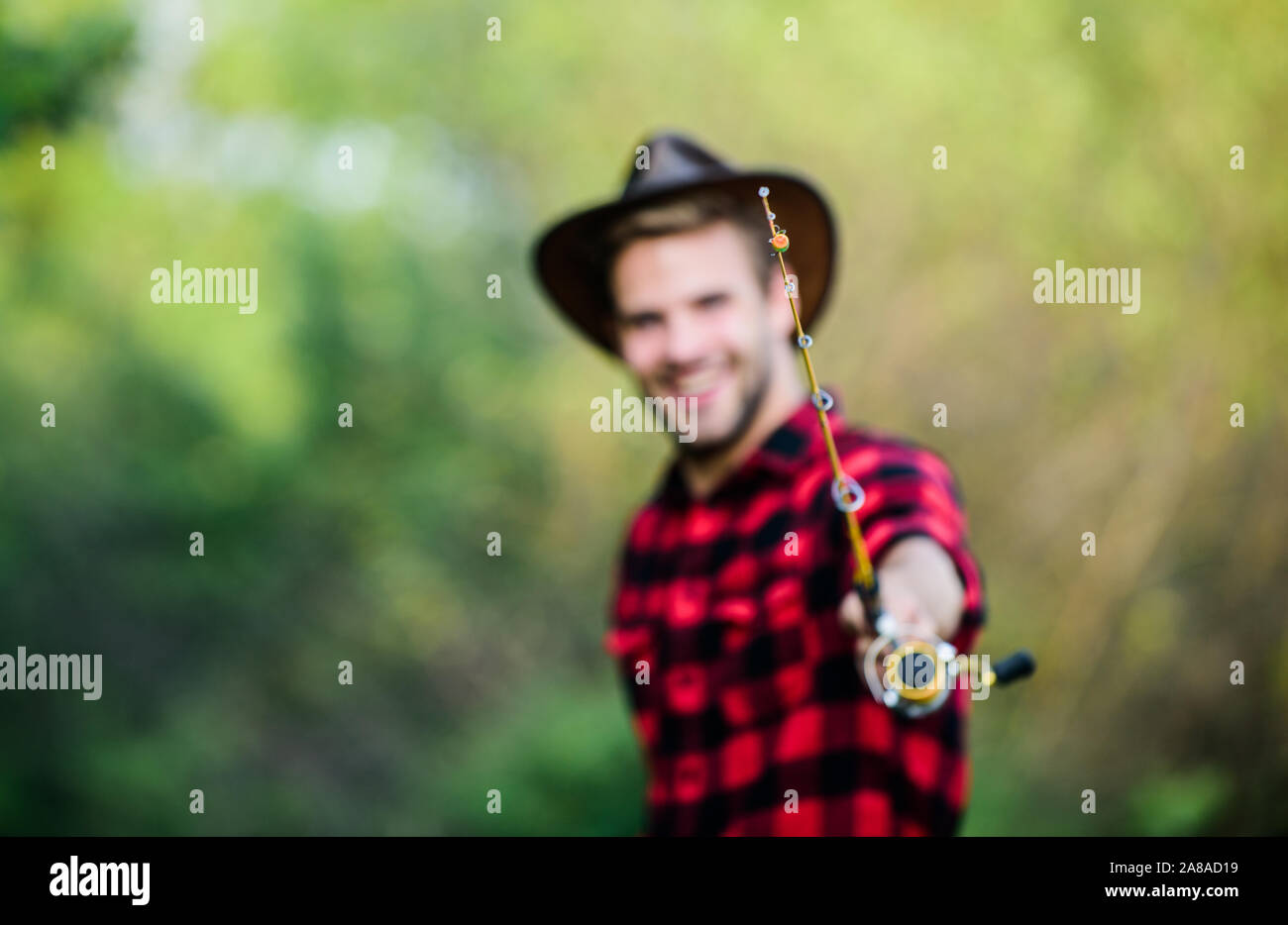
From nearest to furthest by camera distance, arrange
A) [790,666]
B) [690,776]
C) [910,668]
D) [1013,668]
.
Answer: [910,668] → [1013,668] → [790,666] → [690,776]

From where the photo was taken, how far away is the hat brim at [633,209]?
1937 millimetres

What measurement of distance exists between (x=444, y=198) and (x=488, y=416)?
2.40ft

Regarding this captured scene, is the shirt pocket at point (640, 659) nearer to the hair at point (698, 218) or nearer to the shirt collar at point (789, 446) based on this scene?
the shirt collar at point (789, 446)

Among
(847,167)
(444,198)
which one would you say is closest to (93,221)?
(444,198)

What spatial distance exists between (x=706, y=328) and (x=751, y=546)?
0.37m

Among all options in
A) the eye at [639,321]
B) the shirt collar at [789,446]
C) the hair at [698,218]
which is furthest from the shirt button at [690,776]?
the hair at [698,218]

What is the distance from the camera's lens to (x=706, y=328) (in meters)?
1.94

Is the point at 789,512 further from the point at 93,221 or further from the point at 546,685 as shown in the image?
the point at 93,221

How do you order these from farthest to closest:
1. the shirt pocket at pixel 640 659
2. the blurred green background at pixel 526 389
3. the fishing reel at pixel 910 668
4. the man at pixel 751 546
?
the blurred green background at pixel 526 389 < the shirt pocket at pixel 640 659 < the man at pixel 751 546 < the fishing reel at pixel 910 668

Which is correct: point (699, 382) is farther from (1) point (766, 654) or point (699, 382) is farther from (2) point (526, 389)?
(2) point (526, 389)

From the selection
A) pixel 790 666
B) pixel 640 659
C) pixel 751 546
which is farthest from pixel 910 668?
pixel 640 659

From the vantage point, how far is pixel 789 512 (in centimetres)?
180

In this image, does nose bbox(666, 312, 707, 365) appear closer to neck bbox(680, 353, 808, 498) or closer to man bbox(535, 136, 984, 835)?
man bbox(535, 136, 984, 835)

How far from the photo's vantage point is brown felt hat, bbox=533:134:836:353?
1.92m
